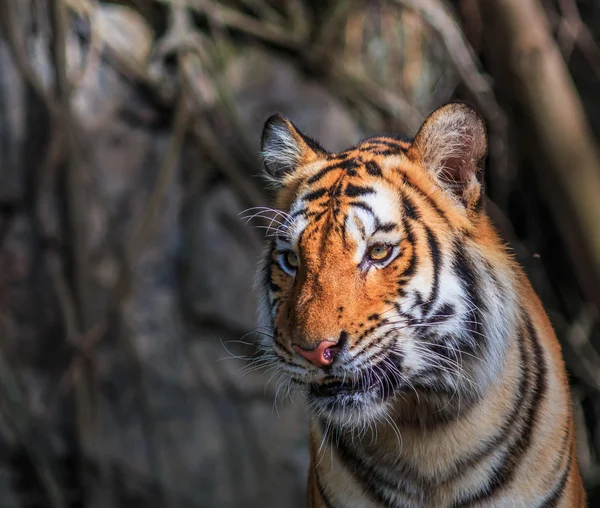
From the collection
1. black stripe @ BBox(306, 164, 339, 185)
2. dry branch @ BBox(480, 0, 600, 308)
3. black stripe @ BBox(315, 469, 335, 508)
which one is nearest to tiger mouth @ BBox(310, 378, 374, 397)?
black stripe @ BBox(315, 469, 335, 508)

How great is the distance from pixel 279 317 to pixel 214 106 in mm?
2553

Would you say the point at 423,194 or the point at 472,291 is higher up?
the point at 423,194

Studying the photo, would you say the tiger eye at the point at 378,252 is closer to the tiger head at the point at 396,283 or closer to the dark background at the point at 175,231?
the tiger head at the point at 396,283

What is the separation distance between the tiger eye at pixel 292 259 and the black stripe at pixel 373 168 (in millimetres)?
222

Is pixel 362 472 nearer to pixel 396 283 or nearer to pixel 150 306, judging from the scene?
pixel 396 283

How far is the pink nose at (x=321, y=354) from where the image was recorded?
1.44m

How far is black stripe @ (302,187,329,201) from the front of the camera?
164 cm

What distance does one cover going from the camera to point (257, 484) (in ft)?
14.1

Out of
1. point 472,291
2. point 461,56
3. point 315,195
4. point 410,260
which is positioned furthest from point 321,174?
point 461,56

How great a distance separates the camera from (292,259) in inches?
64.2

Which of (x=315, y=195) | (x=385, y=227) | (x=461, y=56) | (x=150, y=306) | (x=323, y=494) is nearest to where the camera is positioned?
(x=385, y=227)

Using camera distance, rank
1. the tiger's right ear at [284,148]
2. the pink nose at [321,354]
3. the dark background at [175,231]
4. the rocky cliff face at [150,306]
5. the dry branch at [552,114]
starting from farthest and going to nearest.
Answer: the rocky cliff face at [150,306] → the dark background at [175,231] → the dry branch at [552,114] → the tiger's right ear at [284,148] → the pink nose at [321,354]

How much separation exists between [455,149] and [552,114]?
2.50ft

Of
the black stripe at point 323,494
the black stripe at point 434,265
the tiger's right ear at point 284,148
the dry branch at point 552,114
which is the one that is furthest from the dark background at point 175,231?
the black stripe at point 434,265
